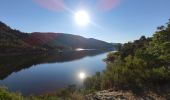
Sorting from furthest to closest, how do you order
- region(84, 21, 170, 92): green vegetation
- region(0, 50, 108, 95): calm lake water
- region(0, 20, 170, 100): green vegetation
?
region(0, 50, 108, 95): calm lake water → region(84, 21, 170, 92): green vegetation → region(0, 20, 170, 100): green vegetation

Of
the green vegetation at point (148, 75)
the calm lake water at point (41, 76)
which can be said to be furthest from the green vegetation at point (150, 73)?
the calm lake water at point (41, 76)

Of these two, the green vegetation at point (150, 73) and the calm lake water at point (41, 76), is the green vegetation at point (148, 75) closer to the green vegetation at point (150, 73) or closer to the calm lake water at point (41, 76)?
the green vegetation at point (150, 73)

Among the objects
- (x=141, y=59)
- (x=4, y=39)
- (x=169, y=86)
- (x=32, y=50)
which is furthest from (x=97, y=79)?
(x=4, y=39)

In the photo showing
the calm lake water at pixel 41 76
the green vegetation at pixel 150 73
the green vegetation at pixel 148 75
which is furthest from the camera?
the calm lake water at pixel 41 76

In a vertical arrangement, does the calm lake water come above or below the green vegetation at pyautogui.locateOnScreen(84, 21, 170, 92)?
below

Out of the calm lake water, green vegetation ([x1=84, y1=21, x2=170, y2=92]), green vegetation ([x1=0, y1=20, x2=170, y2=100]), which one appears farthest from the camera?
the calm lake water

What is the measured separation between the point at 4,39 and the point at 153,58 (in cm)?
16682

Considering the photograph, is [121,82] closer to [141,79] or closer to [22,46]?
[141,79]

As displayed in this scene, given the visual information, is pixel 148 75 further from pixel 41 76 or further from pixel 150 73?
pixel 41 76

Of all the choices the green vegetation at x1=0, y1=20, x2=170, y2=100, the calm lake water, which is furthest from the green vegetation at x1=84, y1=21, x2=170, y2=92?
the calm lake water

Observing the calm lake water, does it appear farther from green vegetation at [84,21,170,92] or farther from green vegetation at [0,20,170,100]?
green vegetation at [84,21,170,92]

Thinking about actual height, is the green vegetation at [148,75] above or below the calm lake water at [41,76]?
above

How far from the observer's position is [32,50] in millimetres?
172000

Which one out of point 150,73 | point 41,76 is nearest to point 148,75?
point 150,73
